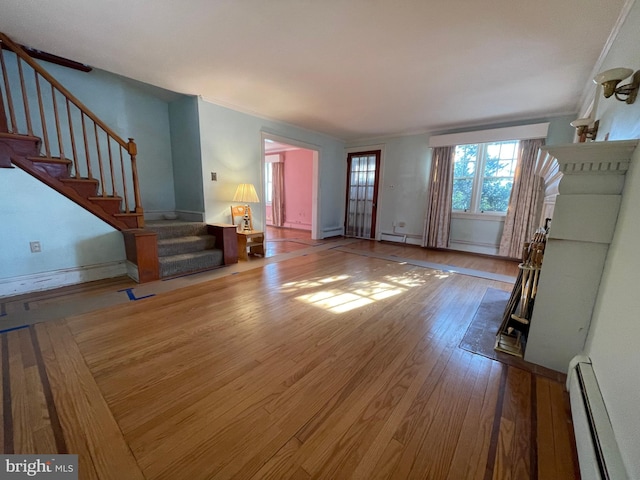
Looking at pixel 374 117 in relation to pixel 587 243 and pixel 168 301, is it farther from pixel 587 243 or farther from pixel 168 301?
pixel 168 301

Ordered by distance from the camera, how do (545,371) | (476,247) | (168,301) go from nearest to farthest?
(545,371)
(168,301)
(476,247)

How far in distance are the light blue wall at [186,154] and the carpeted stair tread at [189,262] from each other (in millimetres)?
842

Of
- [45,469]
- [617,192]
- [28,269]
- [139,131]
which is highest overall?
[139,131]

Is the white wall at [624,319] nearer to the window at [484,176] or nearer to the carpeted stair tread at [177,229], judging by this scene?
the window at [484,176]

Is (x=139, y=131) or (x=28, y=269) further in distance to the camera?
(x=139, y=131)

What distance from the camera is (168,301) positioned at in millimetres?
2537

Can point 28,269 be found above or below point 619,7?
below

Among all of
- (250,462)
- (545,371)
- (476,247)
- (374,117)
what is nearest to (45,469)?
(250,462)

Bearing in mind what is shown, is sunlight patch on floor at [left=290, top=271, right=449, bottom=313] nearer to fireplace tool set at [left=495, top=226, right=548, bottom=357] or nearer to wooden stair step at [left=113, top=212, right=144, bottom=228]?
fireplace tool set at [left=495, top=226, right=548, bottom=357]

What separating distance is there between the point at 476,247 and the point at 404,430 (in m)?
4.72

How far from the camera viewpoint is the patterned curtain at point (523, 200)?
165 inches

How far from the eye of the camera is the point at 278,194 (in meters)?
7.68

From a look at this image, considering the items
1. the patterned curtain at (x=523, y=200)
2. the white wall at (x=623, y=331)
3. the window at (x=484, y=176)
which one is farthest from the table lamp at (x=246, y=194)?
the patterned curtain at (x=523, y=200)

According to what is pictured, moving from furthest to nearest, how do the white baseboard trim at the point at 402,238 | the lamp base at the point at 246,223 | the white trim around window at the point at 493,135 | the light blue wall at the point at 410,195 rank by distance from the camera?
the white baseboard trim at the point at 402,238 < the light blue wall at the point at 410,195 < the lamp base at the point at 246,223 < the white trim around window at the point at 493,135
